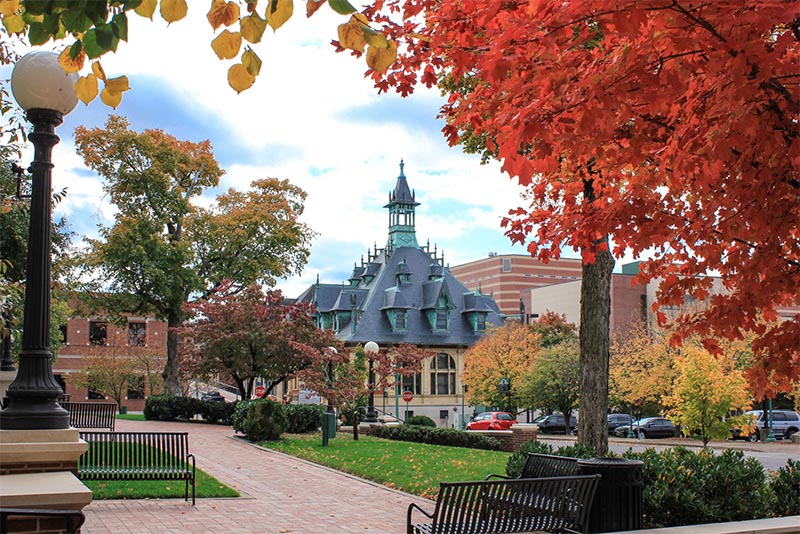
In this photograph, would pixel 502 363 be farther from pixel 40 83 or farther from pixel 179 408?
pixel 40 83

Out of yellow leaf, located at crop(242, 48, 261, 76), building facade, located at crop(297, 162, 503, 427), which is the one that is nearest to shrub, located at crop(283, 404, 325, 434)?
yellow leaf, located at crop(242, 48, 261, 76)

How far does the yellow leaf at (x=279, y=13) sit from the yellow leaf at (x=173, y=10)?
36 cm

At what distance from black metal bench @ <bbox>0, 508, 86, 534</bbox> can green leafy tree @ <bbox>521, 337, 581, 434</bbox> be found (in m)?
45.0

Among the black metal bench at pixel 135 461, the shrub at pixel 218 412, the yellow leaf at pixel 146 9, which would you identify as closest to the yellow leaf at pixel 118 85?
the yellow leaf at pixel 146 9

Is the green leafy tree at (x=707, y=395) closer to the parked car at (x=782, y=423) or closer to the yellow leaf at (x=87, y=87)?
the parked car at (x=782, y=423)

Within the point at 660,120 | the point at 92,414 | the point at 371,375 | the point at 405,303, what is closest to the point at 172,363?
the point at 371,375

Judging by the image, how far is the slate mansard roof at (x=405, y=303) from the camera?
216 feet

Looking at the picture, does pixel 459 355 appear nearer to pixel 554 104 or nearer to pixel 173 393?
pixel 173 393

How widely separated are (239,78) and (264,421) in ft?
74.2

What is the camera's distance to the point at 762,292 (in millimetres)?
7199

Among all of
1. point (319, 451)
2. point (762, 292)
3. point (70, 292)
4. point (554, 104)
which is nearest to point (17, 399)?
point (554, 104)

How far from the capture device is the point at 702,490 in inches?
397

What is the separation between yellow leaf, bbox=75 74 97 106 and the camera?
3.71 metres

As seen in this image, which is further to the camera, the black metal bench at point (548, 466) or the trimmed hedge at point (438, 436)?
the trimmed hedge at point (438, 436)
